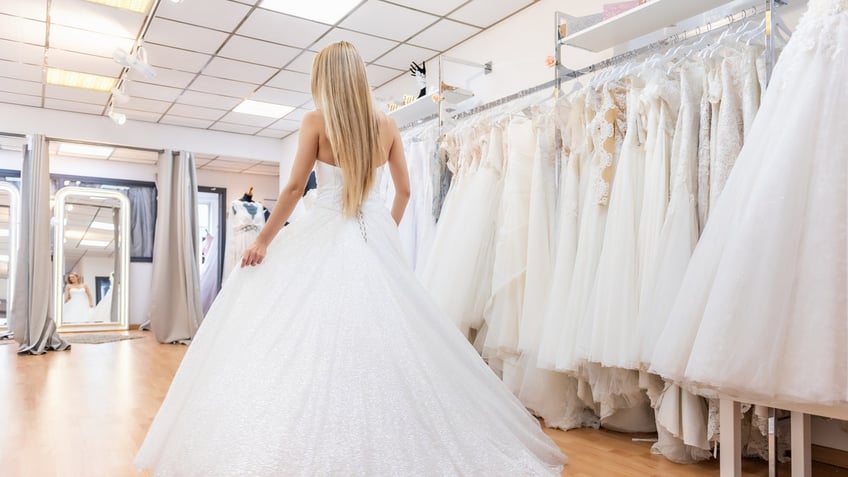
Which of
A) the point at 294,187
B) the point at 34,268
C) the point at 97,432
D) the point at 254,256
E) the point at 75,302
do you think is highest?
the point at 294,187

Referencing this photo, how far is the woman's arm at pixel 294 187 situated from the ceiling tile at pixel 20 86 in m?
5.68

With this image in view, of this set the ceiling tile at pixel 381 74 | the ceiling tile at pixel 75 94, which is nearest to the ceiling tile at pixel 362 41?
the ceiling tile at pixel 381 74

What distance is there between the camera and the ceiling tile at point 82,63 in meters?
5.48

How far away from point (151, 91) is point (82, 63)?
894 mm

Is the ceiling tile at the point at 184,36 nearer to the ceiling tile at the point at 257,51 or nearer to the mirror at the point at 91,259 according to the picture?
the ceiling tile at the point at 257,51

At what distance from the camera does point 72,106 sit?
7.12 m

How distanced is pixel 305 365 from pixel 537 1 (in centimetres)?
357

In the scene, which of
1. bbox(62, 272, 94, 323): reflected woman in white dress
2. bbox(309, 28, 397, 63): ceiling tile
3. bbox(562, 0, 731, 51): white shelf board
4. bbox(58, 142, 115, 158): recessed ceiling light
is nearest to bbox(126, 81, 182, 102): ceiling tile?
bbox(58, 142, 115, 158): recessed ceiling light

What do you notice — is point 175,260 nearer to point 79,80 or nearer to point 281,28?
point 79,80

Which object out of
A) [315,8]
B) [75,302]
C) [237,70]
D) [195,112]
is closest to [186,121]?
[195,112]

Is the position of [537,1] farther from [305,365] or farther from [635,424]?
[305,365]

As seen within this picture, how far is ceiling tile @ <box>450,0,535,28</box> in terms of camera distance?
14.5 feet

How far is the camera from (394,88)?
243 inches

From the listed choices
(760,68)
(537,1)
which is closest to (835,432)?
(760,68)
